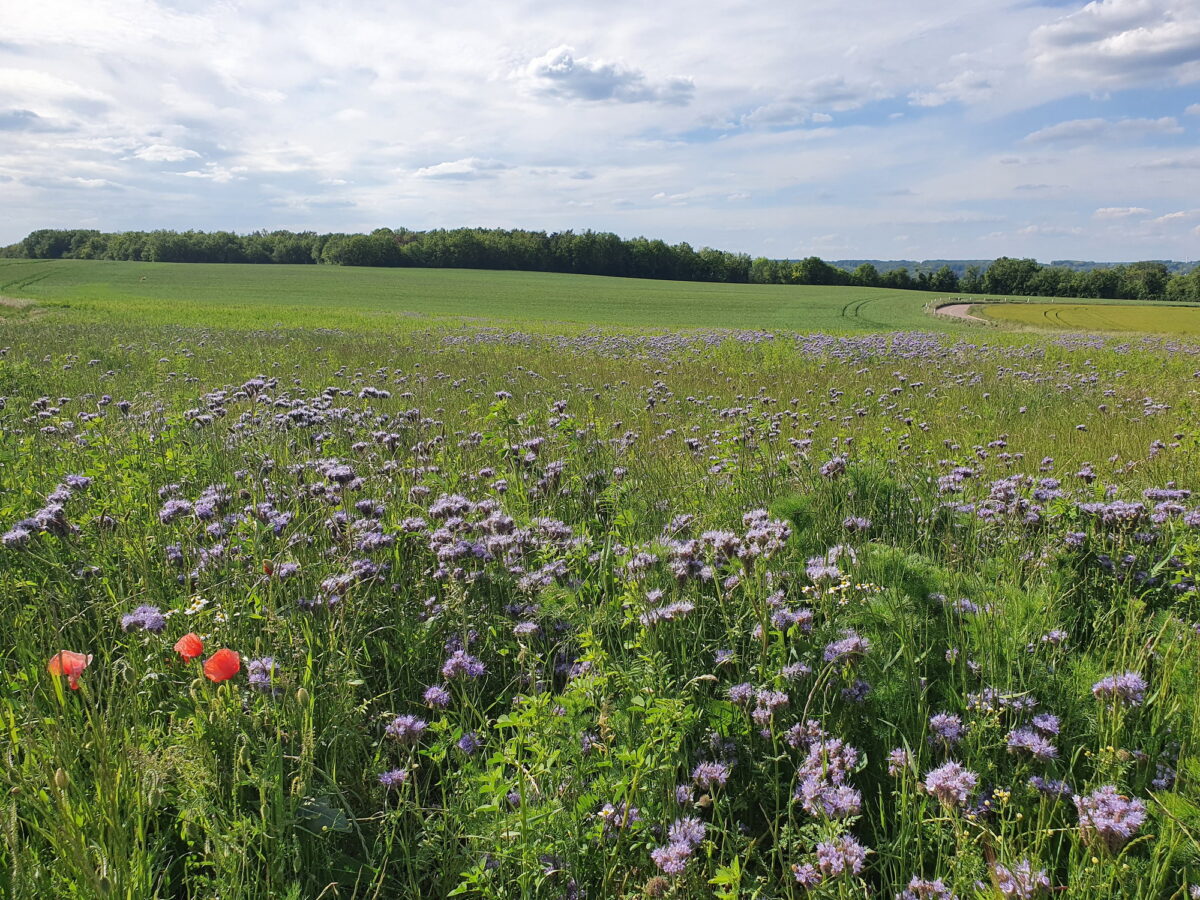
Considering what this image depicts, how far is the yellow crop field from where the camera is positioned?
38.5m

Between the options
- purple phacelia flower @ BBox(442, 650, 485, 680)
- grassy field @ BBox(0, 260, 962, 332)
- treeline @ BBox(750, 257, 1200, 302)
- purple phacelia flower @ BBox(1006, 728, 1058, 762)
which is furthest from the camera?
treeline @ BBox(750, 257, 1200, 302)

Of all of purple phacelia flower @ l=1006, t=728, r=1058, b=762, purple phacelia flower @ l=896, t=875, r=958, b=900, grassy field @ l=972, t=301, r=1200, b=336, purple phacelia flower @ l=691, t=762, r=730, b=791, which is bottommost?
purple phacelia flower @ l=896, t=875, r=958, b=900

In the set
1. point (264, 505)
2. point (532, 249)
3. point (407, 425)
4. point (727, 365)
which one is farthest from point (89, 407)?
point (532, 249)

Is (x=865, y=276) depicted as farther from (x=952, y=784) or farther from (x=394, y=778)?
(x=394, y=778)

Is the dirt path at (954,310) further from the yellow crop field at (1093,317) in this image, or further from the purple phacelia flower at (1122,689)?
the purple phacelia flower at (1122,689)

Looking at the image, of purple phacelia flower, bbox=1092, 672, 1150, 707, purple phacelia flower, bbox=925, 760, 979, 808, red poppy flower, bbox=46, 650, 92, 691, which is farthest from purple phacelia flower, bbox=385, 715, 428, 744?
purple phacelia flower, bbox=1092, 672, 1150, 707

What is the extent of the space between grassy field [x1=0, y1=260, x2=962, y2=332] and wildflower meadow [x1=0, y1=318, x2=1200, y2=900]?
80.7 feet

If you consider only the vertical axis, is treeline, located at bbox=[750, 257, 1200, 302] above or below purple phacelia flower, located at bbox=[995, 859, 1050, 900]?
above

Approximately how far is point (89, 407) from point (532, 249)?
321ft

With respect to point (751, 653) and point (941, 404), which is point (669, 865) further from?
point (941, 404)

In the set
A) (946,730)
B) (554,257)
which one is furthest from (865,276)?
(946,730)

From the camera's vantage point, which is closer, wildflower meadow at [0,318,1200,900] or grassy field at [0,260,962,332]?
wildflower meadow at [0,318,1200,900]

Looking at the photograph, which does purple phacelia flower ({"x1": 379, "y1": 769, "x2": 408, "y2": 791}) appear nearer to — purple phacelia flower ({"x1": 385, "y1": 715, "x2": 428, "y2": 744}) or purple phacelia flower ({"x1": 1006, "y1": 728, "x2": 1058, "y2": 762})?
purple phacelia flower ({"x1": 385, "y1": 715, "x2": 428, "y2": 744})

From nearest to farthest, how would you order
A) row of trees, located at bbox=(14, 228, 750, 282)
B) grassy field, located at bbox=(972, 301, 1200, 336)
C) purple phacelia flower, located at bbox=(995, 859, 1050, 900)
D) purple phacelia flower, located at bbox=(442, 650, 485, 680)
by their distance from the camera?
purple phacelia flower, located at bbox=(995, 859, 1050, 900)
purple phacelia flower, located at bbox=(442, 650, 485, 680)
grassy field, located at bbox=(972, 301, 1200, 336)
row of trees, located at bbox=(14, 228, 750, 282)
